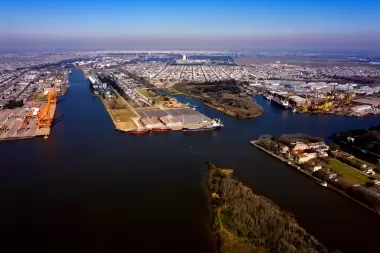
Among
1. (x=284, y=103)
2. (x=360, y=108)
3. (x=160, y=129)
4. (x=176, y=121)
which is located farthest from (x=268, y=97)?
(x=160, y=129)

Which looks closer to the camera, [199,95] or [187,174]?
[187,174]

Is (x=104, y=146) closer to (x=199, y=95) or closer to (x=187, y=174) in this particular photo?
(x=187, y=174)

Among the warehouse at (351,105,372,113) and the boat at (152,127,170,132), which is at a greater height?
the warehouse at (351,105,372,113)

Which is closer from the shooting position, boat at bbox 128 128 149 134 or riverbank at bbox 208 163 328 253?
riverbank at bbox 208 163 328 253

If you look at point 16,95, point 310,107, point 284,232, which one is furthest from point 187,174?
point 16,95

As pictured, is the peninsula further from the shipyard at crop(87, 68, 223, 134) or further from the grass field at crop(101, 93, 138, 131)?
the grass field at crop(101, 93, 138, 131)

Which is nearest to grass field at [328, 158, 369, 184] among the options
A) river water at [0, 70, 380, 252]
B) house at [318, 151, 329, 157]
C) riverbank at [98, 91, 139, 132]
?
house at [318, 151, 329, 157]

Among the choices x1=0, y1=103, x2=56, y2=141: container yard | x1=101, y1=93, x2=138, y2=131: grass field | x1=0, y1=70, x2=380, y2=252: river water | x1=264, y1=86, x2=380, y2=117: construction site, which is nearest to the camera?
x1=0, y1=70, x2=380, y2=252: river water
